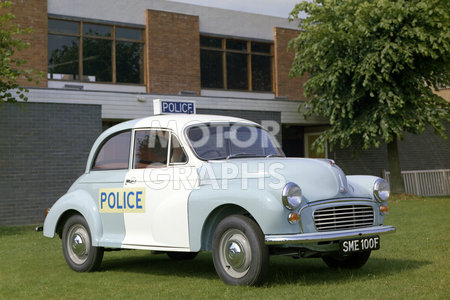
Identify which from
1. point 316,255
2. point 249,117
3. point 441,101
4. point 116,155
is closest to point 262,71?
point 249,117

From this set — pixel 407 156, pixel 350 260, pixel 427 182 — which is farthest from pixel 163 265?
pixel 407 156

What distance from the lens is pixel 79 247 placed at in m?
8.20

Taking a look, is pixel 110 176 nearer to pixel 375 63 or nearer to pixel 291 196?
pixel 291 196

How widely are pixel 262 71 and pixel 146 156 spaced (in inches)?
662

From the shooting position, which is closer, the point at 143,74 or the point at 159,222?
the point at 159,222

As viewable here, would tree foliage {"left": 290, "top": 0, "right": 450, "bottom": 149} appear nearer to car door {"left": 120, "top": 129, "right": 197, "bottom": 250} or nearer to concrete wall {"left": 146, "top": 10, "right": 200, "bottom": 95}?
concrete wall {"left": 146, "top": 10, "right": 200, "bottom": 95}

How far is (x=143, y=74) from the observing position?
21.3 m

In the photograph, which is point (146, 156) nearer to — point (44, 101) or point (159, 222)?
point (159, 222)

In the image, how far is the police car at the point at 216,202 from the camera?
20.6 ft

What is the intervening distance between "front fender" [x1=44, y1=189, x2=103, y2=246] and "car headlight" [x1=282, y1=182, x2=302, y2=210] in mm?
2928

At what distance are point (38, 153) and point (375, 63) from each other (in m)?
11.2

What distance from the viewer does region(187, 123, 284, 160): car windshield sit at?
290 inches

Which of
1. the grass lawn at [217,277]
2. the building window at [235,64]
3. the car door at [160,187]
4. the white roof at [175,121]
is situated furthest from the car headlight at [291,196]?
the building window at [235,64]

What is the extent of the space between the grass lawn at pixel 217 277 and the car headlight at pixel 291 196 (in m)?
0.88
